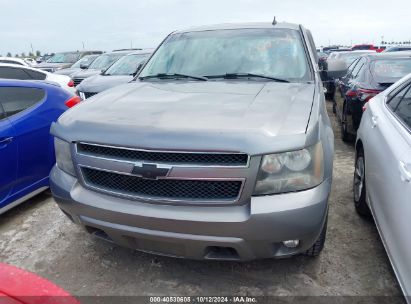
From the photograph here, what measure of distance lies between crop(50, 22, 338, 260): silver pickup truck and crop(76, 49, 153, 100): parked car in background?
14.9 ft

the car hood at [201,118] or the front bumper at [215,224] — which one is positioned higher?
the car hood at [201,118]

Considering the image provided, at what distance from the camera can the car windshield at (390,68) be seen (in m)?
5.39

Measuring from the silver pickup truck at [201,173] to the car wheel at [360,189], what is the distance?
3.51 ft

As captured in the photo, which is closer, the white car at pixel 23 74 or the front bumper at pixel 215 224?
the front bumper at pixel 215 224

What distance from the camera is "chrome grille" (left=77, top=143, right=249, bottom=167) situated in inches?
86.0

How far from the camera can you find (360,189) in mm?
3641

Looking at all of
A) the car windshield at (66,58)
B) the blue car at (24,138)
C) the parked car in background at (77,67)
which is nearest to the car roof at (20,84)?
the blue car at (24,138)

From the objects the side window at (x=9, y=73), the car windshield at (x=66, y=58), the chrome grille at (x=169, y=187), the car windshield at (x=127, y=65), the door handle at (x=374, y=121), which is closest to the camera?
the chrome grille at (x=169, y=187)

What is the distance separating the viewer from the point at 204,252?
2361mm

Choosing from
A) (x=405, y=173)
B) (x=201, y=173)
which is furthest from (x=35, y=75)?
(x=405, y=173)

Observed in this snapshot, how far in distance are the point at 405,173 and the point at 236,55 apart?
1939 millimetres

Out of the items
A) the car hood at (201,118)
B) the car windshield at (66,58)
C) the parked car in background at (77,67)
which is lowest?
the car windshield at (66,58)

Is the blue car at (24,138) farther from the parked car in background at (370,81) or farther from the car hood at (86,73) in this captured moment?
the car hood at (86,73)

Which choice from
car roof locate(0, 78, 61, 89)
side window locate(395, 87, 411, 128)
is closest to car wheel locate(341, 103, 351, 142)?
side window locate(395, 87, 411, 128)
